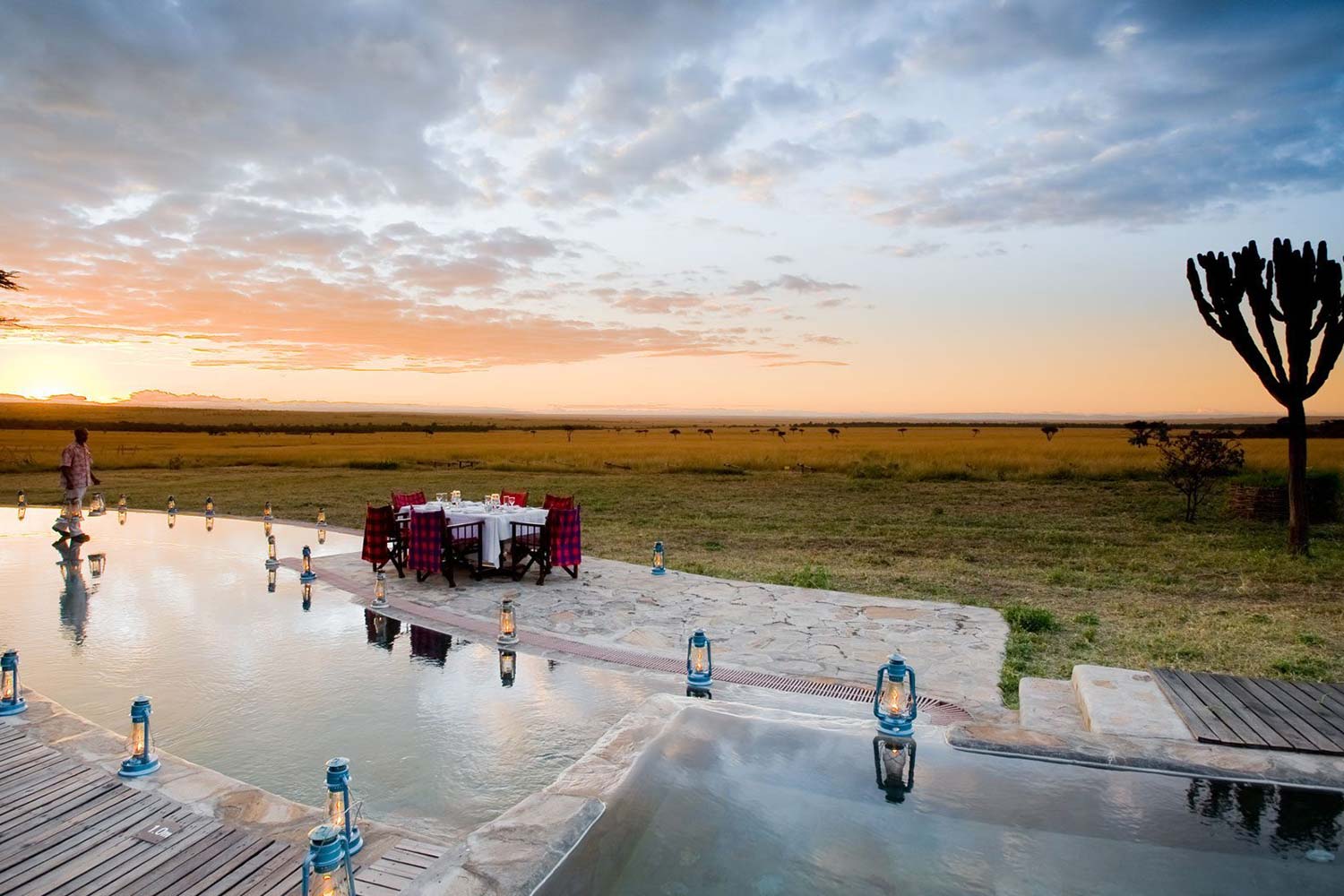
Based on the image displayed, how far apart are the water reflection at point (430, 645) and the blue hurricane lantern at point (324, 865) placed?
375cm

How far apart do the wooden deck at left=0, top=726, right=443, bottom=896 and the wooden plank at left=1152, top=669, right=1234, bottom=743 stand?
4.43 metres

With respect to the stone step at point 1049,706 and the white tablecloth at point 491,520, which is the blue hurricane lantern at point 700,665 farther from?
the white tablecloth at point 491,520

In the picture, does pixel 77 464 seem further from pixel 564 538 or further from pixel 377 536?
pixel 564 538

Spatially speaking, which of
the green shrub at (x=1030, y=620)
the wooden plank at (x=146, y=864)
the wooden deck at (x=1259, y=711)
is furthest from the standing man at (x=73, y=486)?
the wooden deck at (x=1259, y=711)

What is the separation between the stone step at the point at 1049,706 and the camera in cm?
501

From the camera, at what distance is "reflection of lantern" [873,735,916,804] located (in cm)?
439

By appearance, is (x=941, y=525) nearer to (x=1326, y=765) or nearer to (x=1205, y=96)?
(x=1205, y=96)

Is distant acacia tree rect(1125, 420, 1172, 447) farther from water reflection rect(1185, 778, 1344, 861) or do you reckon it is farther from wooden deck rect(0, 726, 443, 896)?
wooden deck rect(0, 726, 443, 896)

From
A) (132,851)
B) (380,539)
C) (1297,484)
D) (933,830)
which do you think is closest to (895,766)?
(933,830)

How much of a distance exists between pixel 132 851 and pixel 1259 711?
645 centimetres

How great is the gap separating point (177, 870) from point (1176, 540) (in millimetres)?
16252

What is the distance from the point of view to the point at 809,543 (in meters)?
13.9

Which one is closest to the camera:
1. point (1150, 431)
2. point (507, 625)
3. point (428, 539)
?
point (507, 625)

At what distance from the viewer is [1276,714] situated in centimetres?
493
